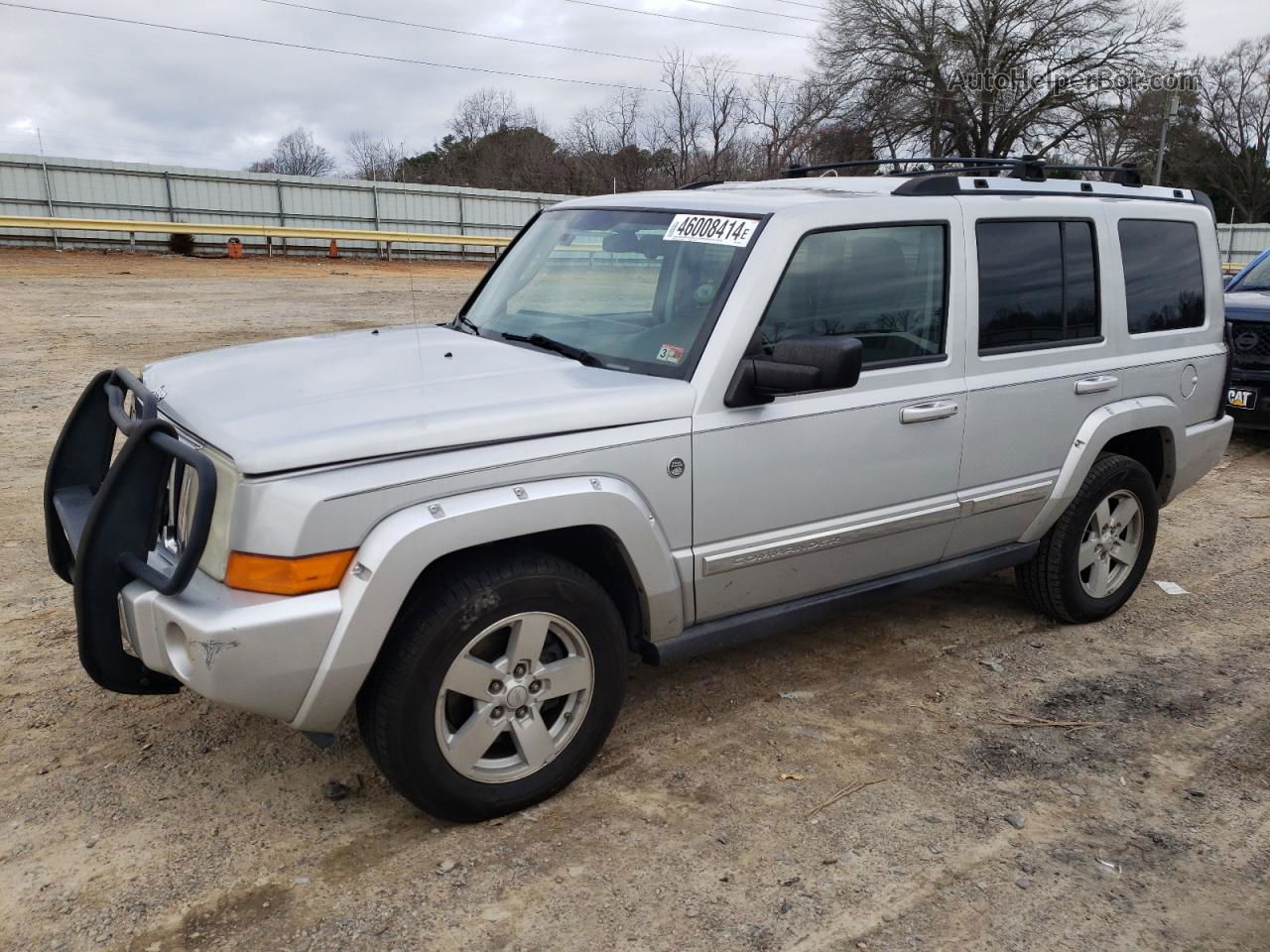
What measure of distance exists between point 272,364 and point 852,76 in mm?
43539

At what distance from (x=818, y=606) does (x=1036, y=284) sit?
1667mm

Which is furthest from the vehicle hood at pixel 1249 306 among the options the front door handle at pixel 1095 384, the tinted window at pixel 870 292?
the tinted window at pixel 870 292

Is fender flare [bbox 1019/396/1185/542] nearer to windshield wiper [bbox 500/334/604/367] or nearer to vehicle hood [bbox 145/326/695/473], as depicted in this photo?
vehicle hood [bbox 145/326/695/473]

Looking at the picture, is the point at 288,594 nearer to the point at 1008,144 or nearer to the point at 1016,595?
the point at 1016,595

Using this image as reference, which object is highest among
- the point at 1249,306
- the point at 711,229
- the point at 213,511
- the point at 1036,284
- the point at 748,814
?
the point at 711,229

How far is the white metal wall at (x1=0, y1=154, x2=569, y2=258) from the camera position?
27984 mm

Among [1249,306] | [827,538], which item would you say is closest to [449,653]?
[827,538]

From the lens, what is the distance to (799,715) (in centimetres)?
408

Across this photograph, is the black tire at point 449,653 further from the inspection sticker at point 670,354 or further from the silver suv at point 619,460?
the inspection sticker at point 670,354

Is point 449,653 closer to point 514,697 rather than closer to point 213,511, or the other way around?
point 514,697

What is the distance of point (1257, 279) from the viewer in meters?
10.0

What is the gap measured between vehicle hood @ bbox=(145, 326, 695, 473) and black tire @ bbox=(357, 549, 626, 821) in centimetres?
41

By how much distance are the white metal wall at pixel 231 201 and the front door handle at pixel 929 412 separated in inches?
1086

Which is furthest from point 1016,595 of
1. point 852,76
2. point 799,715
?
point 852,76
